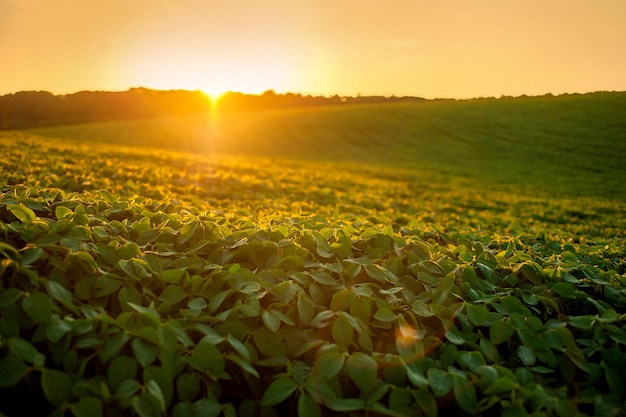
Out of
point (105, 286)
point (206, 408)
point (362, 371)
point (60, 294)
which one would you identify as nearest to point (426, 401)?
point (362, 371)

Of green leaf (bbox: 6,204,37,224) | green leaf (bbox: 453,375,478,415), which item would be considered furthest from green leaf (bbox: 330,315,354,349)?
green leaf (bbox: 6,204,37,224)

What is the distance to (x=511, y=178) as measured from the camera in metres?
34.1

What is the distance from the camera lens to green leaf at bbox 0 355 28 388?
1.98m

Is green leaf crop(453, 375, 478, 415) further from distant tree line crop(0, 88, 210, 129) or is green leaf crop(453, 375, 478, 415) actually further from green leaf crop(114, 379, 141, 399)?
distant tree line crop(0, 88, 210, 129)

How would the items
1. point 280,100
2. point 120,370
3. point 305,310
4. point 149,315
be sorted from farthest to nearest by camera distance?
point 280,100, point 305,310, point 149,315, point 120,370

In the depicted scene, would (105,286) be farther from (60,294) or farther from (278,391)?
(278,391)

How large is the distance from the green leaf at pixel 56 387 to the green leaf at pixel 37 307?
1.02ft

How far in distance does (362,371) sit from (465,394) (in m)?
0.52

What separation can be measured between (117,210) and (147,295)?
1.29 metres

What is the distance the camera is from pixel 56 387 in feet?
6.59

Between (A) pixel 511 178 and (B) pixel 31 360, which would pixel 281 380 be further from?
(A) pixel 511 178

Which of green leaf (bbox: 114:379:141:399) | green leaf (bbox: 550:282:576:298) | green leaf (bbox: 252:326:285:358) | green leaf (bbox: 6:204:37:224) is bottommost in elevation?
green leaf (bbox: 550:282:576:298)

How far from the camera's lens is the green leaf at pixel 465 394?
2385mm

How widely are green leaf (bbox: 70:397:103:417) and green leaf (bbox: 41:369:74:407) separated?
11 cm
